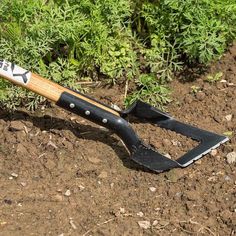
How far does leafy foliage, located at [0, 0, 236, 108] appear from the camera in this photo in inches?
167

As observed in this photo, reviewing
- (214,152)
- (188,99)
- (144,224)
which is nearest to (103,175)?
(144,224)

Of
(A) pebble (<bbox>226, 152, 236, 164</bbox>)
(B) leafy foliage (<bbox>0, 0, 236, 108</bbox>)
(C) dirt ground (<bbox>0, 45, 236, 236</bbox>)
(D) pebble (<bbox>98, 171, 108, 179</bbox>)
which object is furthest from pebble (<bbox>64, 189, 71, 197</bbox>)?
(A) pebble (<bbox>226, 152, 236, 164</bbox>)

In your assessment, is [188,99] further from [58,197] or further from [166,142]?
[58,197]

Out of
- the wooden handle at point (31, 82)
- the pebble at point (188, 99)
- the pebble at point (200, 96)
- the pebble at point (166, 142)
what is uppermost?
the wooden handle at point (31, 82)

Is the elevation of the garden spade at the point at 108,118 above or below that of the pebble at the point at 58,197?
above

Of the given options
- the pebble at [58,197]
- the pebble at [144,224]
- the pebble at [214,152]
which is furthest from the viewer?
the pebble at [214,152]

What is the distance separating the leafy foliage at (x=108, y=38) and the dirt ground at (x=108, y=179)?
8.5 inches

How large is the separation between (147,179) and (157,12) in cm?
133

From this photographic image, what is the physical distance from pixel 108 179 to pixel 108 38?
109 centimetres

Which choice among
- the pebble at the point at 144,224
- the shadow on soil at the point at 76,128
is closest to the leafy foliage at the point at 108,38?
the shadow on soil at the point at 76,128

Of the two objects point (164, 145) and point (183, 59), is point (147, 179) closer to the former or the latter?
point (164, 145)

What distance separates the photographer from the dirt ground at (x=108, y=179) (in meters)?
3.51

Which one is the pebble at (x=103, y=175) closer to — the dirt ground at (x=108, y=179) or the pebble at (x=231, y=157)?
the dirt ground at (x=108, y=179)

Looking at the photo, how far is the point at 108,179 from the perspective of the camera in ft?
12.5
